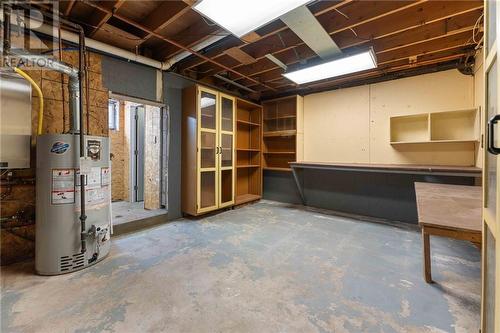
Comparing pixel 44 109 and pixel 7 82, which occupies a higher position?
pixel 7 82

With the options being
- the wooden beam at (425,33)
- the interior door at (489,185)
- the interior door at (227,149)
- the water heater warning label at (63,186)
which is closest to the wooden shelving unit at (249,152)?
the interior door at (227,149)

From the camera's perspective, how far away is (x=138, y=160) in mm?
4840

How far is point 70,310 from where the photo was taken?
5.22ft

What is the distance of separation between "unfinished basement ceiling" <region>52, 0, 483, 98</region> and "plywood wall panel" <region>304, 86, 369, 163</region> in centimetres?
62

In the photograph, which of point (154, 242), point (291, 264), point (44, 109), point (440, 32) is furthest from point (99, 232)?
point (440, 32)

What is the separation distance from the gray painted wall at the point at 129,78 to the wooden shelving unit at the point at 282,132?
274 centimetres

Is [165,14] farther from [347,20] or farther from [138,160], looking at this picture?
[138,160]

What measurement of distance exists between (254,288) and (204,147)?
2588 mm

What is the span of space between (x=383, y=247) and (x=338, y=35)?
2.76m

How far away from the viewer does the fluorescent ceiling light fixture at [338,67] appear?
2.80m

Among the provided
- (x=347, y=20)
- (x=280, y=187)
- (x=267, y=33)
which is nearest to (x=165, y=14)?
(x=267, y=33)

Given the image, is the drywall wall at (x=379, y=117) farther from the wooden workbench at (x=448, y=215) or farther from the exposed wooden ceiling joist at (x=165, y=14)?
the exposed wooden ceiling joist at (x=165, y=14)

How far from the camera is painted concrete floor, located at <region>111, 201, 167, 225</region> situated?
10.9 feet

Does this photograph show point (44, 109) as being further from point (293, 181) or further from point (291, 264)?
point (293, 181)
